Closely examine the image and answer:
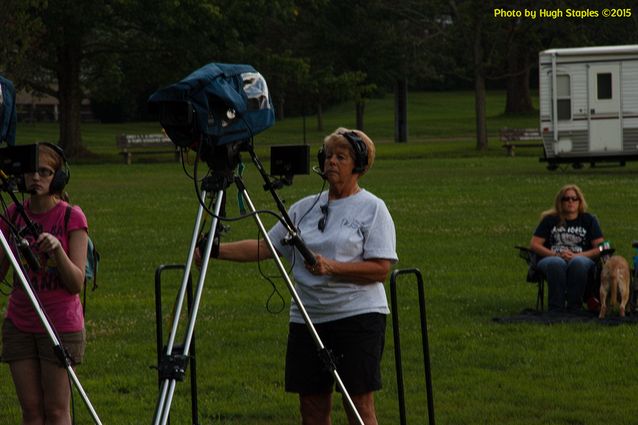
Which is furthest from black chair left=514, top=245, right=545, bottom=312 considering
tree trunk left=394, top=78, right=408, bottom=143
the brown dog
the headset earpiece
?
tree trunk left=394, top=78, right=408, bottom=143

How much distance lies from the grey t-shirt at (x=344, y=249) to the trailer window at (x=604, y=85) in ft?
97.3

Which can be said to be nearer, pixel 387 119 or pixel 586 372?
pixel 586 372

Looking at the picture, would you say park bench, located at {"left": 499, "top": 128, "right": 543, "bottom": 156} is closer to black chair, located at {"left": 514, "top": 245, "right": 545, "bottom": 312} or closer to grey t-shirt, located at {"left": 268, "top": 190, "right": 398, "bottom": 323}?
black chair, located at {"left": 514, "top": 245, "right": 545, "bottom": 312}

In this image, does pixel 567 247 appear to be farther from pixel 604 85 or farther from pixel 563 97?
pixel 604 85

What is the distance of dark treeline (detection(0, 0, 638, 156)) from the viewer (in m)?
48.4

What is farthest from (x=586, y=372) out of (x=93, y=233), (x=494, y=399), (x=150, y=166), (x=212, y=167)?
(x=150, y=166)

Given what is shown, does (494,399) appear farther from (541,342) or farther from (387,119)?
(387,119)

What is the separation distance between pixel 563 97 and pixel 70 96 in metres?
21.8

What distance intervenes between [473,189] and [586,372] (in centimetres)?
2041

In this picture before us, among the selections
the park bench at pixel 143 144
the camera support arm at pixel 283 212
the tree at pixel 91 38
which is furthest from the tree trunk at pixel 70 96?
the camera support arm at pixel 283 212

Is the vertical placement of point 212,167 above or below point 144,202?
above

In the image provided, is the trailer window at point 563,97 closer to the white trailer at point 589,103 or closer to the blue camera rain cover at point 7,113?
the white trailer at point 589,103

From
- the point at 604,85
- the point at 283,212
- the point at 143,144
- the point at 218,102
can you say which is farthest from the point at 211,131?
the point at 143,144

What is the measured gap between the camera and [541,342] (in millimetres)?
11719
